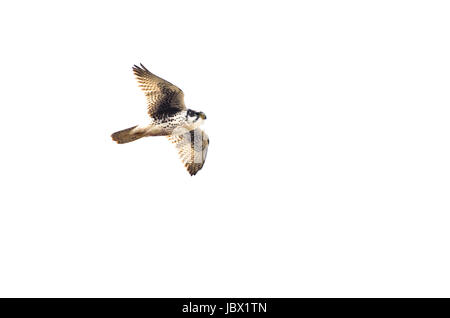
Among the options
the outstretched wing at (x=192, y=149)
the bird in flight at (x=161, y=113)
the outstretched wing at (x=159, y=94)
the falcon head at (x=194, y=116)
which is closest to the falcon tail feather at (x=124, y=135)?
the bird in flight at (x=161, y=113)

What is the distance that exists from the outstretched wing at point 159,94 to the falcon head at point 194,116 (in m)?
0.13

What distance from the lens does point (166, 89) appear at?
9.51 metres

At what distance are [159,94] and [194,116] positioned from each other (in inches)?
21.3

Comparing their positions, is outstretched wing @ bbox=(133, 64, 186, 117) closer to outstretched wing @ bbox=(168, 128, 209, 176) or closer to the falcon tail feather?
the falcon tail feather

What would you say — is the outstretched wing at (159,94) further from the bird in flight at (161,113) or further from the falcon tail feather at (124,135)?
the falcon tail feather at (124,135)

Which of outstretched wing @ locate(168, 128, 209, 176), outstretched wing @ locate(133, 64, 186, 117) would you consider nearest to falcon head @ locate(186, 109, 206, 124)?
outstretched wing @ locate(133, 64, 186, 117)

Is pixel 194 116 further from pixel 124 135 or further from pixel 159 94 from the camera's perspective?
pixel 124 135

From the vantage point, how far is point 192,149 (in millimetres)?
10391

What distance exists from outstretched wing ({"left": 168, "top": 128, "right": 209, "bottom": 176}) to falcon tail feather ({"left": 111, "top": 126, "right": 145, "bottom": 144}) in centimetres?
91

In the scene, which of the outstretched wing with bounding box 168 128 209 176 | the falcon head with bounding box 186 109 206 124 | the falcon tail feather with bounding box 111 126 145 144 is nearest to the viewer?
the falcon tail feather with bounding box 111 126 145 144

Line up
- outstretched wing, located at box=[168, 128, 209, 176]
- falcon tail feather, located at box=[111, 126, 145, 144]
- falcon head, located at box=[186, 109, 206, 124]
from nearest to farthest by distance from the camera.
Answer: falcon tail feather, located at box=[111, 126, 145, 144], falcon head, located at box=[186, 109, 206, 124], outstretched wing, located at box=[168, 128, 209, 176]

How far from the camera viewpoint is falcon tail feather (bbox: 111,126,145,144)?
31.0 ft

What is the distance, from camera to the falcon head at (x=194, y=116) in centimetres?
962
